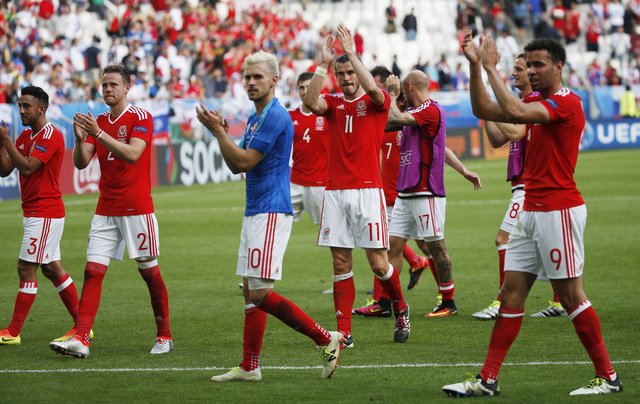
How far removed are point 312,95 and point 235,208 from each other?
12704 millimetres

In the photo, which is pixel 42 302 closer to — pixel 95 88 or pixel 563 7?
pixel 95 88

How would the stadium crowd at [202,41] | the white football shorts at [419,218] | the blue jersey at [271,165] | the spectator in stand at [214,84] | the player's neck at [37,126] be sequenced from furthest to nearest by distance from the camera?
the spectator in stand at [214,84] < the stadium crowd at [202,41] < the white football shorts at [419,218] < the player's neck at [37,126] < the blue jersey at [271,165]

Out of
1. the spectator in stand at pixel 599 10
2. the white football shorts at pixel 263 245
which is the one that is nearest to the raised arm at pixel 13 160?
the white football shorts at pixel 263 245

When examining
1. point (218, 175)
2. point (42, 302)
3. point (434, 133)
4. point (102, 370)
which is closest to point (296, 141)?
point (434, 133)

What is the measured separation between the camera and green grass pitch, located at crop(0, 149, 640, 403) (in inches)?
243

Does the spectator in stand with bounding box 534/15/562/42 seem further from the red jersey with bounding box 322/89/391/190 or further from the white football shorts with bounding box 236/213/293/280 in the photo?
the white football shorts with bounding box 236/213/293/280

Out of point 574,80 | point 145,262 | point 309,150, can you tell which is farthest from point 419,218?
point 574,80

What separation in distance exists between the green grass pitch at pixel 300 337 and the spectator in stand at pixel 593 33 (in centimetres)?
2731

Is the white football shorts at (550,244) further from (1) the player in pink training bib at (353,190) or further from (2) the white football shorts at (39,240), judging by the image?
(2) the white football shorts at (39,240)

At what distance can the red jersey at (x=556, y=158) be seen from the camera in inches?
233

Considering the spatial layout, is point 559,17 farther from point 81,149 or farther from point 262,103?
point 262,103

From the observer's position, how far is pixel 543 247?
5945mm

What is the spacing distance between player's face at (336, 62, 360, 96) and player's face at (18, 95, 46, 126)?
280 cm

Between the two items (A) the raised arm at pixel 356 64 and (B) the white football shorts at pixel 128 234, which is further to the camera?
(B) the white football shorts at pixel 128 234
